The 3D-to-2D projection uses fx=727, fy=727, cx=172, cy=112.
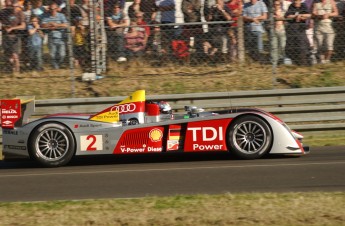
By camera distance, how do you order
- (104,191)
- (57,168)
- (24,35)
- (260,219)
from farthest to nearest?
1. (24,35)
2. (57,168)
3. (104,191)
4. (260,219)

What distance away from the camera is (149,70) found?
1379 cm

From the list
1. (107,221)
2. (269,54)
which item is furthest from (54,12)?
(107,221)

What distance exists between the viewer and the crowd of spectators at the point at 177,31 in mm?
13203

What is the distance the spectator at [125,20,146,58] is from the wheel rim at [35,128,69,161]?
3721mm

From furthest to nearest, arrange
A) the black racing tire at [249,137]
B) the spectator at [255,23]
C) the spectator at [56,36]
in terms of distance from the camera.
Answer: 1. the spectator at [56,36]
2. the spectator at [255,23]
3. the black racing tire at [249,137]

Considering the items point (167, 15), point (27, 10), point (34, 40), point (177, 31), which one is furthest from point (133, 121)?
point (27, 10)

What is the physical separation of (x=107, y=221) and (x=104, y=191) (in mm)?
1738

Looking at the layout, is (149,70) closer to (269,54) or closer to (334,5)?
(269,54)

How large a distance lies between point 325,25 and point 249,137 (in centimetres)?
425

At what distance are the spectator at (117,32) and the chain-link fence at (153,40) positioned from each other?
2 centimetres

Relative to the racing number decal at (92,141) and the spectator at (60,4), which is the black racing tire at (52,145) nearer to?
the racing number decal at (92,141)

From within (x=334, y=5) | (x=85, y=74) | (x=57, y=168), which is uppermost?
(x=334, y=5)

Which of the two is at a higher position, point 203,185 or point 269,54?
point 269,54

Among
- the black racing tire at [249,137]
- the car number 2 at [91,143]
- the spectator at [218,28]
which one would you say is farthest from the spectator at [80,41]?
the black racing tire at [249,137]
